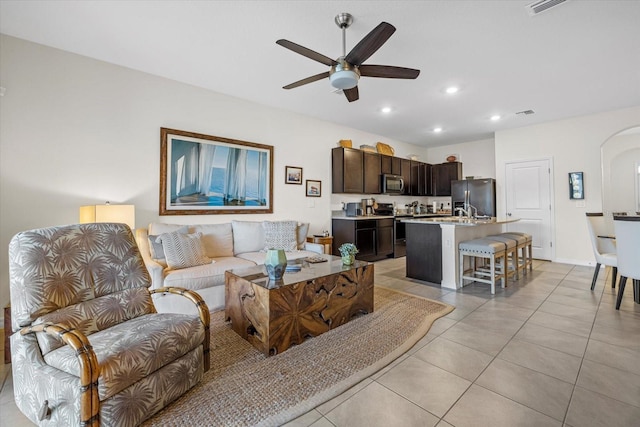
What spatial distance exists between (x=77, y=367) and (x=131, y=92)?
10.5ft

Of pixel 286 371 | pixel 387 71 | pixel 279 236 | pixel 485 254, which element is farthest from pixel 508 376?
pixel 279 236

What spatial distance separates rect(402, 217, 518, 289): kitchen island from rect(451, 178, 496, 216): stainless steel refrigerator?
7.35 feet

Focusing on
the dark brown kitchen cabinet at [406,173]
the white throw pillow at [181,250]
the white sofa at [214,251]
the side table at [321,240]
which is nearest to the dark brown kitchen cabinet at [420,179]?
the dark brown kitchen cabinet at [406,173]

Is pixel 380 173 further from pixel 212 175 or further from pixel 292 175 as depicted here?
pixel 212 175

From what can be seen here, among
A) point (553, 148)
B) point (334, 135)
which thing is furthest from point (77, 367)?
point (553, 148)

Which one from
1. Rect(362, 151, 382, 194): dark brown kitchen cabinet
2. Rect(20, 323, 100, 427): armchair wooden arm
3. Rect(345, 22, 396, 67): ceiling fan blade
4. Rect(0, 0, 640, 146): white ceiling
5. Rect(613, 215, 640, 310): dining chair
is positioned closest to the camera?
Rect(20, 323, 100, 427): armchair wooden arm

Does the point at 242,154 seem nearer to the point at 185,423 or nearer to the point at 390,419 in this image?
the point at 185,423

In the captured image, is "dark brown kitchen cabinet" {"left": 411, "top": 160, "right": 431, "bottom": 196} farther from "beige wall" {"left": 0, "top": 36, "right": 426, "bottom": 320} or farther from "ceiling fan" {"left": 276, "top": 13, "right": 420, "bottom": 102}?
"ceiling fan" {"left": 276, "top": 13, "right": 420, "bottom": 102}

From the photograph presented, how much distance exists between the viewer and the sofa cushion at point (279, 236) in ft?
12.9

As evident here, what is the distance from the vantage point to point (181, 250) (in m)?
2.90

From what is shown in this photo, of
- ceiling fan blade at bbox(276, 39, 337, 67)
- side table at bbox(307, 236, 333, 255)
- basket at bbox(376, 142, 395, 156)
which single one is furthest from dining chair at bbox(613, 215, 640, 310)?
basket at bbox(376, 142, 395, 156)

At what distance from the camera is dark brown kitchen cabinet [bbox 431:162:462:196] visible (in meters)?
7.16

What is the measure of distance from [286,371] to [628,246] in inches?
138

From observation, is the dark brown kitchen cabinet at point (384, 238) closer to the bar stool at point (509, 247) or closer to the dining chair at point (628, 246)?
the bar stool at point (509, 247)
